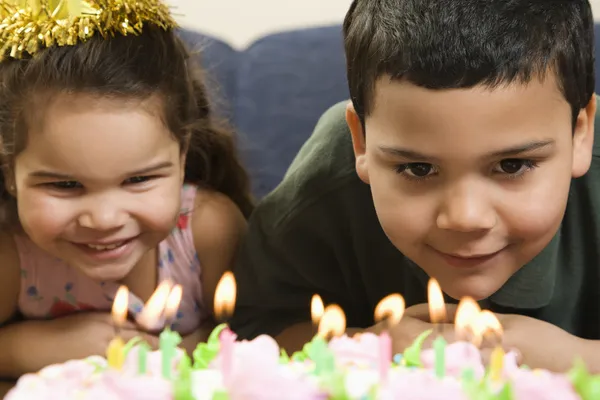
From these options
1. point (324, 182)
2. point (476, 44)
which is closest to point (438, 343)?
point (476, 44)

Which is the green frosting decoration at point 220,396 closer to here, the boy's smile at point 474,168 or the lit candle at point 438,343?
the lit candle at point 438,343

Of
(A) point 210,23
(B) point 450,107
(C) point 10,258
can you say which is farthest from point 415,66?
(A) point 210,23

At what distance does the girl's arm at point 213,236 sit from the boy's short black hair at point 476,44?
1.54ft

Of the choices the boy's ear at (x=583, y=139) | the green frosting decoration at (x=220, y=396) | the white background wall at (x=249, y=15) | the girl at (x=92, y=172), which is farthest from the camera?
the white background wall at (x=249, y=15)

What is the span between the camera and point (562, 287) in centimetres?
114

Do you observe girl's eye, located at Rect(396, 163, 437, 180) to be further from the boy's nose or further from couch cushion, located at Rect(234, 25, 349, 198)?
couch cushion, located at Rect(234, 25, 349, 198)

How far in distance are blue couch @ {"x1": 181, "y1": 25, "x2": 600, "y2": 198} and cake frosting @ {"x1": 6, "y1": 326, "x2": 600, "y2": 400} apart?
0.98 metres

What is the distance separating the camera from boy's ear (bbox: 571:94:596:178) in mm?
935

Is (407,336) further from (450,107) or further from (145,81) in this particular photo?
(145,81)

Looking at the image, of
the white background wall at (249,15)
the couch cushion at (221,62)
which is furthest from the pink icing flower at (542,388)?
the white background wall at (249,15)

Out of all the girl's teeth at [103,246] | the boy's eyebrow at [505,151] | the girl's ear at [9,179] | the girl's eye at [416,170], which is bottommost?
the girl's teeth at [103,246]

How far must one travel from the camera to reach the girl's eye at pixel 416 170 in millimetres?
867

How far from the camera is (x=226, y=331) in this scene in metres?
0.56

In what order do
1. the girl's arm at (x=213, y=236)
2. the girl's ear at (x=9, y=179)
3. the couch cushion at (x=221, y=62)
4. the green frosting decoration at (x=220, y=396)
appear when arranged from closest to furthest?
the green frosting decoration at (x=220, y=396) → the girl's ear at (x=9, y=179) → the girl's arm at (x=213, y=236) → the couch cushion at (x=221, y=62)
